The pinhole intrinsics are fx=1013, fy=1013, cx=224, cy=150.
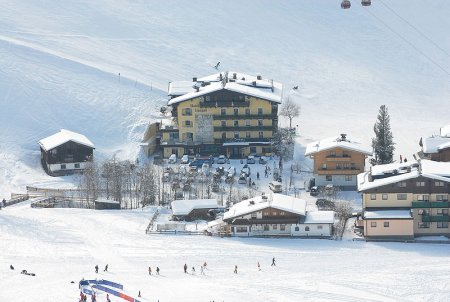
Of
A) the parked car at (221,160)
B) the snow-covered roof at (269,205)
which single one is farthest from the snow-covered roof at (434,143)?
the parked car at (221,160)

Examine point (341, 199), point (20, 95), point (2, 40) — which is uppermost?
point (2, 40)

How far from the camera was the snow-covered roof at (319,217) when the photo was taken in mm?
61688

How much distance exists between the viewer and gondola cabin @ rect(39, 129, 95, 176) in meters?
76.5

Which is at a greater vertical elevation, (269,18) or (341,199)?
(269,18)

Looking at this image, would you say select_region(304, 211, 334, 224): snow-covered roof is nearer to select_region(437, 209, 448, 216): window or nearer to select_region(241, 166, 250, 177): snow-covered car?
select_region(437, 209, 448, 216): window

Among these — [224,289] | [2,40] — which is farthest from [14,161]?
[224,289]

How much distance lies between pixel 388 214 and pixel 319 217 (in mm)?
4199

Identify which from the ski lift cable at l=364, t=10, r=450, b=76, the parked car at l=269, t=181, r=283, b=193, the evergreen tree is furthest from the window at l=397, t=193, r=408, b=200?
→ the ski lift cable at l=364, t=10, r=450, b=76

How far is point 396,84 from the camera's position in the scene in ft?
345

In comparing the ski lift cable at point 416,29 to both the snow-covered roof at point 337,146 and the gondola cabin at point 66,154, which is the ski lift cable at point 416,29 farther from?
the gondola cabin at point 66,154

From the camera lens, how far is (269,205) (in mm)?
62156

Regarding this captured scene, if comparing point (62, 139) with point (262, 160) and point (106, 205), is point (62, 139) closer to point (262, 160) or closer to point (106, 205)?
point (106, 205)

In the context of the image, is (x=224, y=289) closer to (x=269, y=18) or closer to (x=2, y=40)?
(x=2, y=40)

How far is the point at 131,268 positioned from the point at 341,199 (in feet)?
62.6
